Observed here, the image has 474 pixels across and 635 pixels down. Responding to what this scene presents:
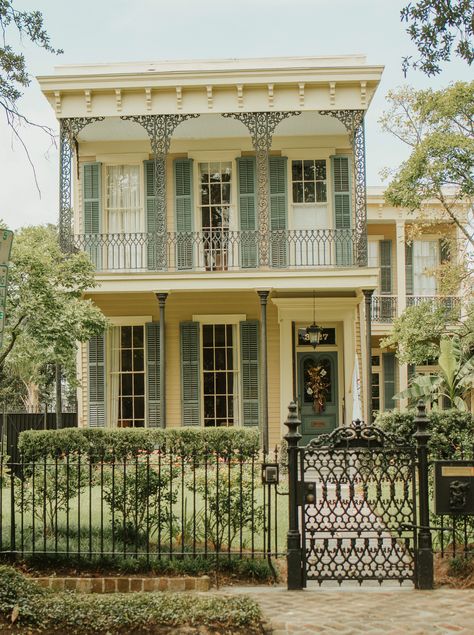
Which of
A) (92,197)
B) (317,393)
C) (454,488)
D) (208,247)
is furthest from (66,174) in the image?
(454,488)

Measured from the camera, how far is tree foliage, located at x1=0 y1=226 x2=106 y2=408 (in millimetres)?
10281

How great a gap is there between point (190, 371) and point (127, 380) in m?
1.41

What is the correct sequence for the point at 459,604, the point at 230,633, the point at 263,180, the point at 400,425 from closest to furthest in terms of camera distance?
the point at 230,633 → the point at 459,604 → the point at 400,425 → the point at 263,180

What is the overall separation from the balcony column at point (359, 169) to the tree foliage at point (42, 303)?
5.91 m

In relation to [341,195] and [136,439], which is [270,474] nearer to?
[136,439]

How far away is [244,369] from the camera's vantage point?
1753 cm

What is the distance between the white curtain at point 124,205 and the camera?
58.0ft

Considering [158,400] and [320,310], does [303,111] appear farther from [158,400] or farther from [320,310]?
[158,400]

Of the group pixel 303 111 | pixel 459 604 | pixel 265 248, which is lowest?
pixel 459 604

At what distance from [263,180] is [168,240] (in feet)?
8.55

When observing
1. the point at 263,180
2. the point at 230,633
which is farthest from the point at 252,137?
the point at 230,633

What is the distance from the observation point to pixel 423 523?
7.60 m

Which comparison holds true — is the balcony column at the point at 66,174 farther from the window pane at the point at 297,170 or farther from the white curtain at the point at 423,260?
the white curtain at the point at 423,260

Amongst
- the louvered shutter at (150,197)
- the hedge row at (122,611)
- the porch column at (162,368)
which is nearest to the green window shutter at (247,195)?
the louvered shutter at (150,197)
